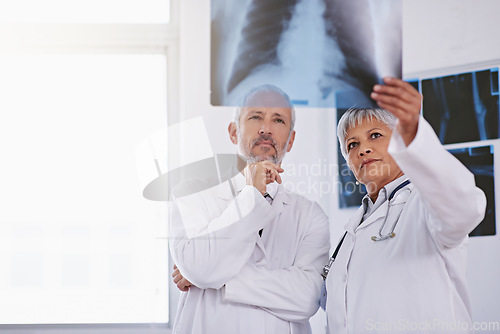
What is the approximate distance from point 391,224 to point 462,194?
28cm

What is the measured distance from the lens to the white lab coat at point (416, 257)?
3.26ft

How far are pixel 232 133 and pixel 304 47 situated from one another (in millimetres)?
433

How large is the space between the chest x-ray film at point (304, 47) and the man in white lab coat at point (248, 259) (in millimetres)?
510

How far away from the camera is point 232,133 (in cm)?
179

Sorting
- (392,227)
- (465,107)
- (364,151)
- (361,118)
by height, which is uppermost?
(465,107)

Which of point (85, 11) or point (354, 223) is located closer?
point (354, 223)

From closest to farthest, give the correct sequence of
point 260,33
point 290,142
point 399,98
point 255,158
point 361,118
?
1. point 399,98
2. point 361,118
3. point 255,158
4. point 290,142
5. point 260,33

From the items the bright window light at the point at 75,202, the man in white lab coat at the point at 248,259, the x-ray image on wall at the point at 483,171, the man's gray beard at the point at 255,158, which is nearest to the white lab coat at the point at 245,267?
the man in white lab coat at the point at 248,259

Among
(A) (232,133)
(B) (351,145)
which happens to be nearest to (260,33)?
(A) (232,133)

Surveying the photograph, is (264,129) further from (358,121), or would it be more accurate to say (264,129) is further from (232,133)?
(358,121)

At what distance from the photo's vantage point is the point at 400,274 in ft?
3.94

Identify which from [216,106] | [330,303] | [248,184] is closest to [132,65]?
[216,106]

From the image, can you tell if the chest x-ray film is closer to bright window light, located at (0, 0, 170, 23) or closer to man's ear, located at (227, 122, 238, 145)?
man's ear, located at (227, 122, 238, 145)

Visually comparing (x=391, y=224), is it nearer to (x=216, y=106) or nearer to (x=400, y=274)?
(x=400, y=274)
